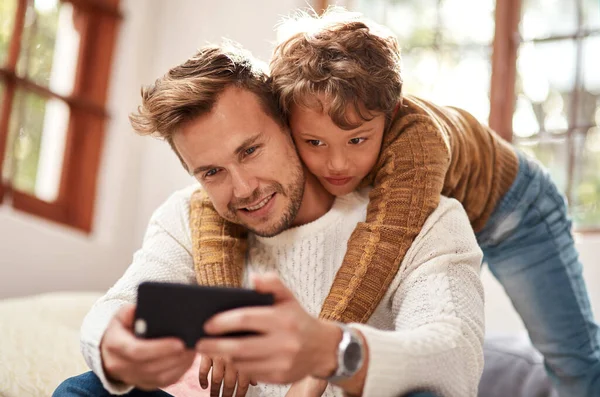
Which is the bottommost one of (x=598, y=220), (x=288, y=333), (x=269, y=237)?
(x=288, y=333)

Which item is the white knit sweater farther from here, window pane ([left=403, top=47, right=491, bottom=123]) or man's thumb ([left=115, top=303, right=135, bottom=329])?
window pane ([left=403, top=47, right=491, bottom=123])

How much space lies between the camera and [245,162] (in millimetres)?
1713

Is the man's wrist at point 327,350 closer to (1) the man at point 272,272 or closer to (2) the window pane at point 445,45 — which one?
(1) the man at point 272,272

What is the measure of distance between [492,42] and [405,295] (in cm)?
253

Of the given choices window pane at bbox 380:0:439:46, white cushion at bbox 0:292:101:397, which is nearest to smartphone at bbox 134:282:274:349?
white cushion at bbox 0:292:101:397

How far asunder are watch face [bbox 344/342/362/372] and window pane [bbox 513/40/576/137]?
275 cm

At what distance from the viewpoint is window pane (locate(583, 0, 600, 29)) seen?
3.62 meters

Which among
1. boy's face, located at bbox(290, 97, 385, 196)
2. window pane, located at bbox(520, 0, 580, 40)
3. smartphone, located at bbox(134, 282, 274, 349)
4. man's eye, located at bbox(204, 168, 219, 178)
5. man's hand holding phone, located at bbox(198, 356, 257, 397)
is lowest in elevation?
man's hand holding phone, located at bbox(198, 356, 257, 397)

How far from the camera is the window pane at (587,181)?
3.51 metres

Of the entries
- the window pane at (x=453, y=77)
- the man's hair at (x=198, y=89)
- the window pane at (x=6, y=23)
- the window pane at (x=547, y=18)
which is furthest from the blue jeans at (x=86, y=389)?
the window pane at (x=547, y=18)

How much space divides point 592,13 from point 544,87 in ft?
1.26

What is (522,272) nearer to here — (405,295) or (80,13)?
(405,295)

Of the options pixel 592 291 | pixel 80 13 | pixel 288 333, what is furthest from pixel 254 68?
pixel 80 13

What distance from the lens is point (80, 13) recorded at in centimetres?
409
